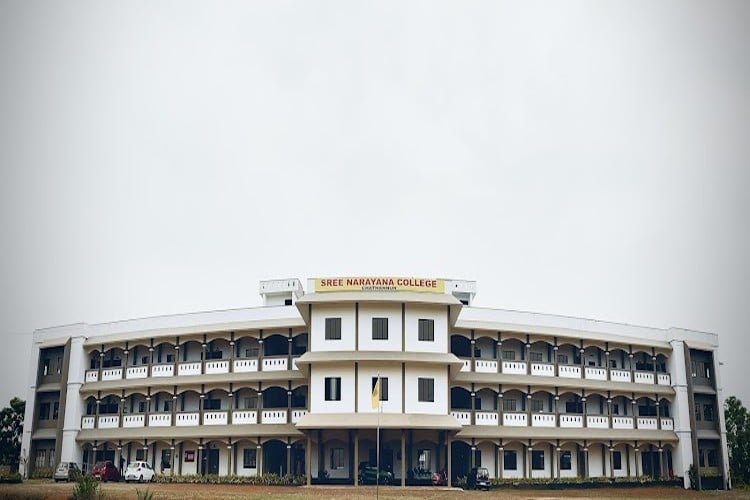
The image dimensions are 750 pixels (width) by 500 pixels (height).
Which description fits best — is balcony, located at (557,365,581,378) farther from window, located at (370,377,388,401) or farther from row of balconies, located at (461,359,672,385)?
window, located at (370,377,388,401)

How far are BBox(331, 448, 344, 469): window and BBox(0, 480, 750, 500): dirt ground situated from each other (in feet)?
17.6

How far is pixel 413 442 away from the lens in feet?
157

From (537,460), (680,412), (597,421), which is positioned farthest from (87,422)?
(680,412)

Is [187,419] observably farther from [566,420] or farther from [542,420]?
[566,420]

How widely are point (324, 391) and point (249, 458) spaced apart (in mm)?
10030

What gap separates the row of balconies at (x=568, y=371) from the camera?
170 feet

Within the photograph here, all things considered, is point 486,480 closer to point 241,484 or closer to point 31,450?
point 241,484

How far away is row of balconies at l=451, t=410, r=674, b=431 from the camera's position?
50.4 m

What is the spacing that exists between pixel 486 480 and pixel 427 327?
9.06 m

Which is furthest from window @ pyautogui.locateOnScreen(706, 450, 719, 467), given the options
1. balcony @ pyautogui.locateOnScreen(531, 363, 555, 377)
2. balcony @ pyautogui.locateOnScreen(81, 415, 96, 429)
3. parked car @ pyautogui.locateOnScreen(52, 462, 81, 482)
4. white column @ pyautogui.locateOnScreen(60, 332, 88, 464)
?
white column @ pyautogui.locateOnScreen(60, 332, 88, 464)

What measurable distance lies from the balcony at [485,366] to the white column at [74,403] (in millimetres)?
26302

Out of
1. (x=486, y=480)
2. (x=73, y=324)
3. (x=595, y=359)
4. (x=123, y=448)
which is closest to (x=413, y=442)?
(x=486, y=480)

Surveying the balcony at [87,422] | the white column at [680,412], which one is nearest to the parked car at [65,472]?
the balcony at [87,422]

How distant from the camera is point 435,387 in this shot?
147 ft
